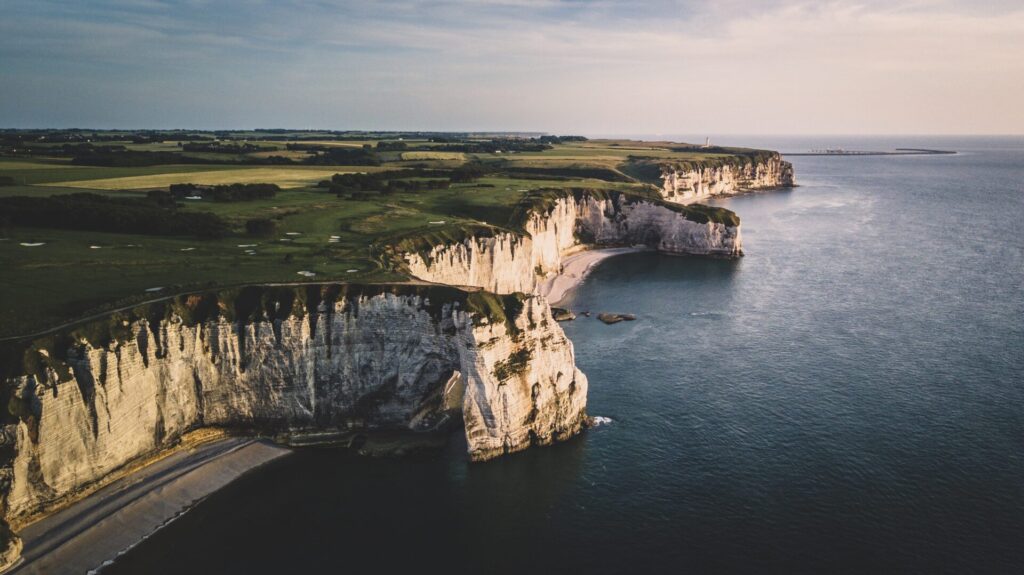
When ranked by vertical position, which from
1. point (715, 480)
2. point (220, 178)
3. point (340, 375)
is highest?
point (220, 178)

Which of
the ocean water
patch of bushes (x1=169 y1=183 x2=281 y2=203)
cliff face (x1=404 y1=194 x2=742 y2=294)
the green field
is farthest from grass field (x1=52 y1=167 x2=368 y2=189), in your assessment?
the ocean water

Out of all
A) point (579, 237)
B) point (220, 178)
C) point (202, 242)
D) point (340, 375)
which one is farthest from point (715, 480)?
point (220, 178)

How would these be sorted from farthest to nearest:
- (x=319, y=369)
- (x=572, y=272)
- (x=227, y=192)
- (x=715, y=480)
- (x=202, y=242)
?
(x=572, y=272) → (x=227, y=192) → (x=202, y=242) → (x=319, y=369) → (x=715, y=480)

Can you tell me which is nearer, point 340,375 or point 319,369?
point 319,369

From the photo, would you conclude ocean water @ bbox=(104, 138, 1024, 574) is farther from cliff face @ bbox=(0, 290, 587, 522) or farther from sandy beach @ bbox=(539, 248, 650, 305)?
sandy beach @ bbox=(539, 248, 650, 305)

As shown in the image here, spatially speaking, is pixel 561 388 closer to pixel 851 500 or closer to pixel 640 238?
pixel 851 500

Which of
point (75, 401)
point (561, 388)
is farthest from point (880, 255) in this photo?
point (75, 401)

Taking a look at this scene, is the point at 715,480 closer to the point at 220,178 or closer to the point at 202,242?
the point at 202,242
